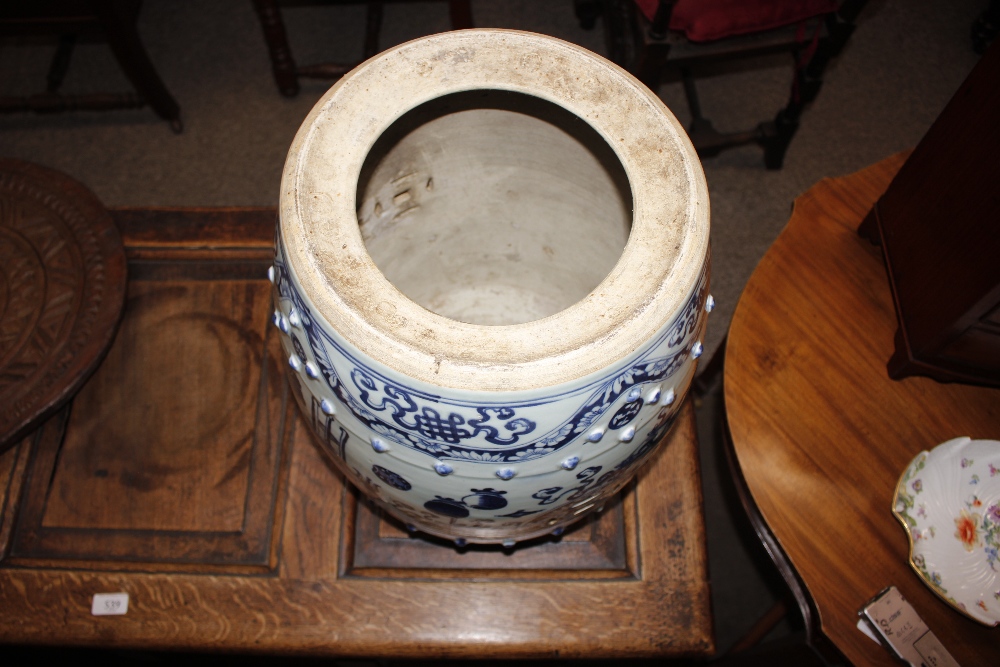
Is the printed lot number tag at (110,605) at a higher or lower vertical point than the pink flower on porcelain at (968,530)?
lower

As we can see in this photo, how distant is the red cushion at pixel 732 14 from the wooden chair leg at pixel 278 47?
63cm

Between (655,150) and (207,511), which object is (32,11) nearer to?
(207,511)

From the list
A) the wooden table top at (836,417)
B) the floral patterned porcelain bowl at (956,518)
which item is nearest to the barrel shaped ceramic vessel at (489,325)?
the wooden table top at (836,417)

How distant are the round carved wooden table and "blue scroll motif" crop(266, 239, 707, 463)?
0.39 m

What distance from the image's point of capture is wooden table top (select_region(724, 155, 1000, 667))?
0.76 metres

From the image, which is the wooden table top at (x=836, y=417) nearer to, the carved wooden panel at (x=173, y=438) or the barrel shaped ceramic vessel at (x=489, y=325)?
the barrel shaped ceramic vessel at (x=489, y=325)

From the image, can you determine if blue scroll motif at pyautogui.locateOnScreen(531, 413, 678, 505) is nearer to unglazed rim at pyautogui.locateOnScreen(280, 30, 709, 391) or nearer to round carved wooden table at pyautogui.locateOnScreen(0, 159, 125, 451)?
unglazed rim at pyautogui.locateOnScreen(280, 30, 709, 391)

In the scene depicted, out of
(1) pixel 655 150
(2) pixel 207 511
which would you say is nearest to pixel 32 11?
(2) pixel 207 511

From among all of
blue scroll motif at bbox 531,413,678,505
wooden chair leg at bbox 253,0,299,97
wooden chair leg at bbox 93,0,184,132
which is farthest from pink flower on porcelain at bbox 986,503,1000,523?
wooden chair leg at bbox 93,0,184,132

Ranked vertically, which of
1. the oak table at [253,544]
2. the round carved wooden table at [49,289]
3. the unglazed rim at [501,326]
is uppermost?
the unglazed rim at [501,326]

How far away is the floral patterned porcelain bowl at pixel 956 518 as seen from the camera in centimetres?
75

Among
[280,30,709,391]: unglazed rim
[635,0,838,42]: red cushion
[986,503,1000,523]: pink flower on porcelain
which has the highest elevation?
[280,30,709,391]: unglazed rim

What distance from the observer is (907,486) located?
2.58ft

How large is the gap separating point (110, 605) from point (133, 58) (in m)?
0.96
